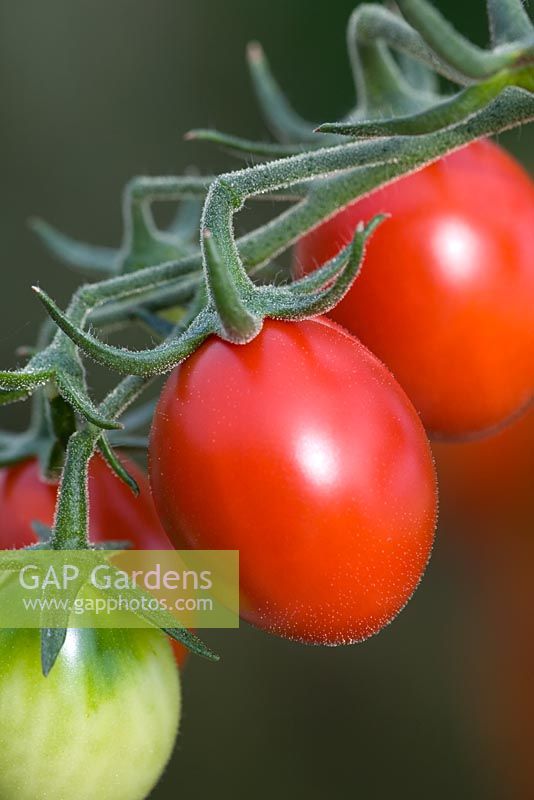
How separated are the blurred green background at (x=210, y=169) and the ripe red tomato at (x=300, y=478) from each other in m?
1.38

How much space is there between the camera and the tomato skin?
864 mm

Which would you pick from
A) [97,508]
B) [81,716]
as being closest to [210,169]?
[97,508]

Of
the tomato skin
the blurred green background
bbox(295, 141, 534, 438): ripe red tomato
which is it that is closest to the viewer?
the tomato skin

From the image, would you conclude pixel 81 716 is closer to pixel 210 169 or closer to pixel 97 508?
pixel 97 508

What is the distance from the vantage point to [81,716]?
87 centimetres

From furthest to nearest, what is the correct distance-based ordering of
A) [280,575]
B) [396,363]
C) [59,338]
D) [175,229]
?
[175,229] < [396,363] < [59,338] < [280,575]

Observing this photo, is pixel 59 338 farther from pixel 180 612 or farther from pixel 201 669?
pixel 201 669

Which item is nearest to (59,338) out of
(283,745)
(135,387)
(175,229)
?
(135,387)

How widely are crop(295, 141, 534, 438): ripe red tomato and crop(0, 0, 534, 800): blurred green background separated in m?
1.23

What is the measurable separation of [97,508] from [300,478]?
32 centimetres

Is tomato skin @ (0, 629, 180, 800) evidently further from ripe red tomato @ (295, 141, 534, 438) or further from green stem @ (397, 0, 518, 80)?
green stem @ (397, 0, 518, 80)

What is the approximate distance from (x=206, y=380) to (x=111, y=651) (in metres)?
0.21

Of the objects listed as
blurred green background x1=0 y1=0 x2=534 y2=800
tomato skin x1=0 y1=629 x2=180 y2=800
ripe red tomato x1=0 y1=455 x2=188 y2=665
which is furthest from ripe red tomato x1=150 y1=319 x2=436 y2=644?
blurred green background x1=0 y1=0 x2=534 y2=800

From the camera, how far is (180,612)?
975mm
